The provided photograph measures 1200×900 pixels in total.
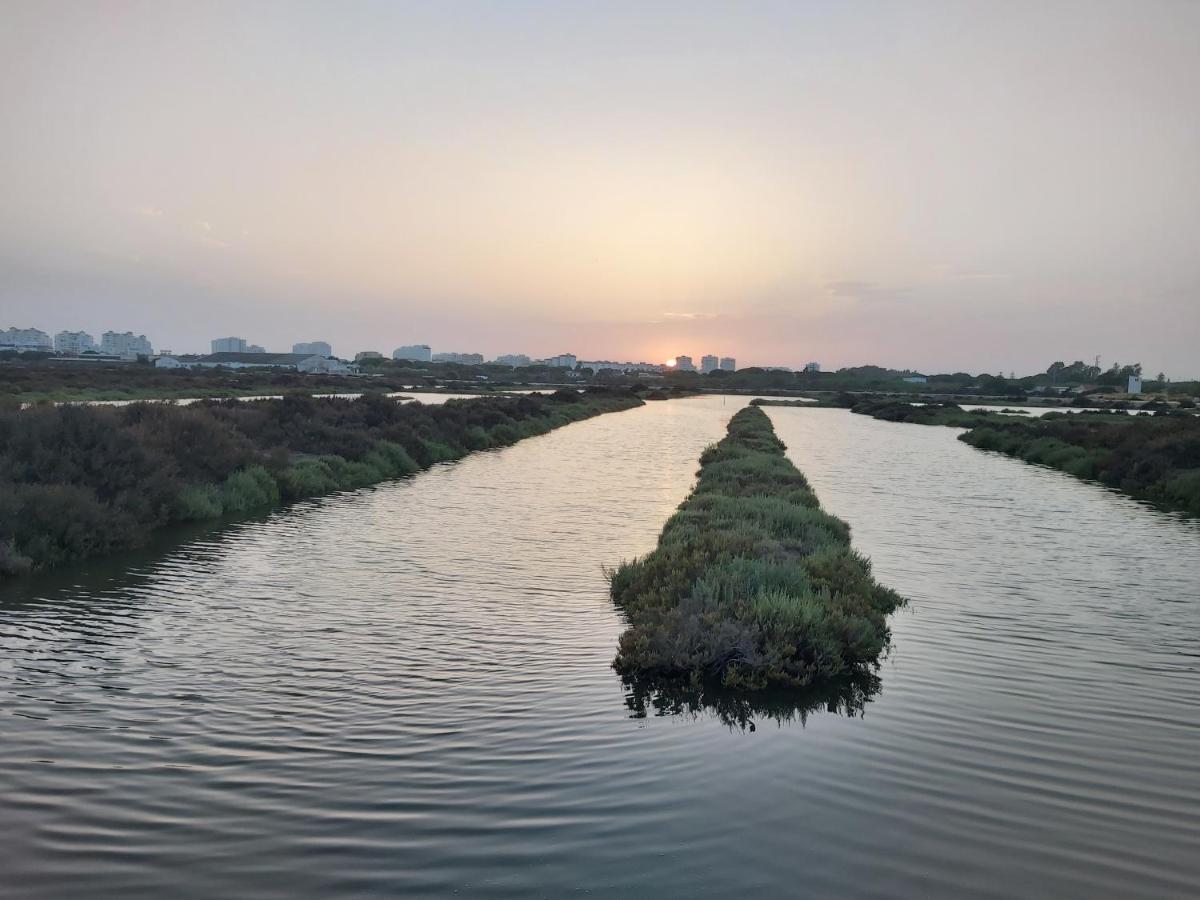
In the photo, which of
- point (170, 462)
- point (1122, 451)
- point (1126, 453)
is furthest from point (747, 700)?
point (1122, 451)

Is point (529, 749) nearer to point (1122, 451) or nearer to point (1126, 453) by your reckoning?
point (1126, 453)

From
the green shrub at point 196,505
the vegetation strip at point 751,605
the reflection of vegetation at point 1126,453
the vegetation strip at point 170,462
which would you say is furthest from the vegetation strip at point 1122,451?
the green shrub at point 196,505

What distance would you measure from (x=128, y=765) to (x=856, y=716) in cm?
718

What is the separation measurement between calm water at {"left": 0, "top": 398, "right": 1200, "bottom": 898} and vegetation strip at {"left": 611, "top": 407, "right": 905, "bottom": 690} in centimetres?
61

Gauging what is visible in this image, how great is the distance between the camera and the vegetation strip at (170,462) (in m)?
17.1

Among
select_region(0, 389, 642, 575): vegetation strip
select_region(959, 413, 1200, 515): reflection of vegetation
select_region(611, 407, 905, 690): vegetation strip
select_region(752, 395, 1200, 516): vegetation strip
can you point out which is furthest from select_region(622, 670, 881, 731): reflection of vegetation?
select_region(959, 413, 1200, 515): reflection of vegetation

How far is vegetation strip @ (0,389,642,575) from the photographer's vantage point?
1709cm

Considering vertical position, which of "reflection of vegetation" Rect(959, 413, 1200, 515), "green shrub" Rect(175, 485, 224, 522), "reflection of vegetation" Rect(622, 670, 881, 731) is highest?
"reflection of vegetation" Rect(959, 413, 1200, 515)

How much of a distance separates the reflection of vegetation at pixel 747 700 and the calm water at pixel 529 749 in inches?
9.0

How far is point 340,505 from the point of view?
26578 mm

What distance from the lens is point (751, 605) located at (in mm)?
11734

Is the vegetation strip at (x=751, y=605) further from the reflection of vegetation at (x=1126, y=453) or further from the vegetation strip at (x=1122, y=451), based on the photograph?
the reflection of vegetation at (x=1126, y=453)

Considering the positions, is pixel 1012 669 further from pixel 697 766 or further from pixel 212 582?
pixel 212 582

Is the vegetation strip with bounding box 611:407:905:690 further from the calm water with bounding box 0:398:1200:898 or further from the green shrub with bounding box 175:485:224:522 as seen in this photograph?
the green shrub with bounding box 175:485:224:522
